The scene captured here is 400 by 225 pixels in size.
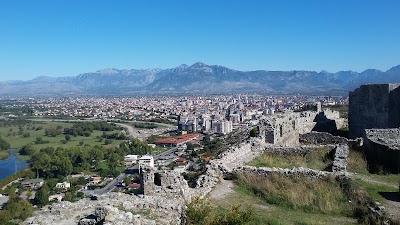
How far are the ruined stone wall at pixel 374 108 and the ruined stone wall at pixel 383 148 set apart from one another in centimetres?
332

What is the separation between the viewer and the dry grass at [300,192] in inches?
380

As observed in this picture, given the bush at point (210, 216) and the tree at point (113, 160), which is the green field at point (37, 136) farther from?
the bush at point (210, 216)

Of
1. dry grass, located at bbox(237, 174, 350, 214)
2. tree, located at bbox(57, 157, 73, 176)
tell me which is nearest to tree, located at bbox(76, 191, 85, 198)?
tree, located at bbox(57, 157, 73, 176)

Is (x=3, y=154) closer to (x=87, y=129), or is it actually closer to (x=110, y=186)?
(x=87, y=129)

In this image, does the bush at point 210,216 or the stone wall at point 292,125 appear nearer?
the bush at point 210,216

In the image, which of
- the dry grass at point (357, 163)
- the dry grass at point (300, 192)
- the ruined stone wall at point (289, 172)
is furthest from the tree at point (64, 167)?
the dry grass at point (300, 192)

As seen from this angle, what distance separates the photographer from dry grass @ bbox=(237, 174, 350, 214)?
31.7 feet

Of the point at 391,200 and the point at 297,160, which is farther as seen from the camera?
the point at 297,160

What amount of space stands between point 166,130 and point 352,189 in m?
111

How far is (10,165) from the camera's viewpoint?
255 ft

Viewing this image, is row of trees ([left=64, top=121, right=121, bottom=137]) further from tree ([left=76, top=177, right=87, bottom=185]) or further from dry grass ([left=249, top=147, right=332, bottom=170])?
dry grass ([left=249, top=147, right=332, bottom=170])

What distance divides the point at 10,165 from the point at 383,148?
250ft

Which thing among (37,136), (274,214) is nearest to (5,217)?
(274,214)

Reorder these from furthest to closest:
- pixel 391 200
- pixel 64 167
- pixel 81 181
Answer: pixel 64 167 → pixel 81 181 → pixel 391 200
